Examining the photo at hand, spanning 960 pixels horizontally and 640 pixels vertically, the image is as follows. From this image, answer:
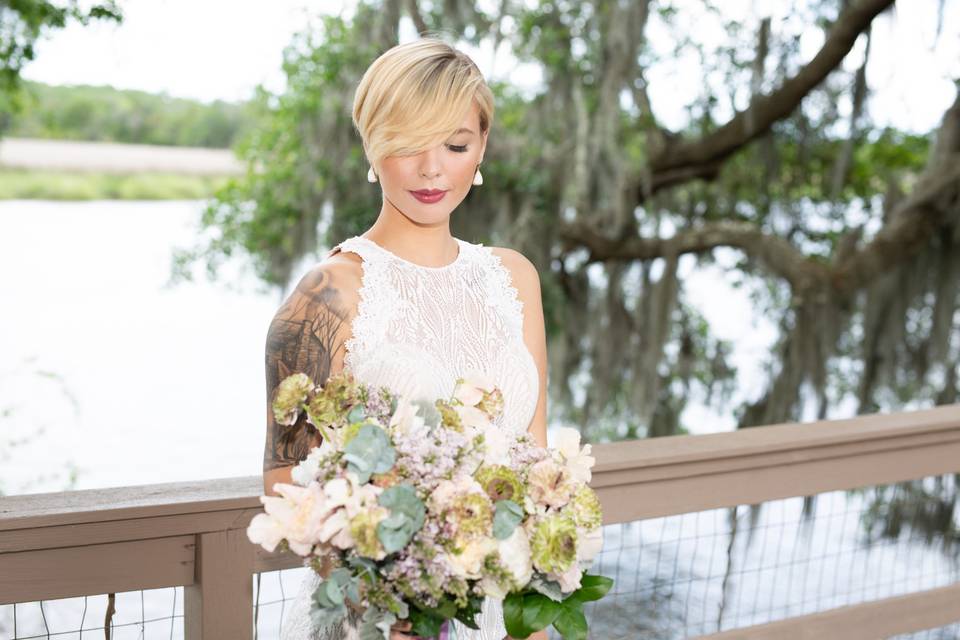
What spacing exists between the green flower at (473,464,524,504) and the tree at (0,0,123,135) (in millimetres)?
3861

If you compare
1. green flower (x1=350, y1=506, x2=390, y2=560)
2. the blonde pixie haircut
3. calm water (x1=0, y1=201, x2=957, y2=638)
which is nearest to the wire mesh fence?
calm water (x1=0, y1=201, x2=957, y2=638)

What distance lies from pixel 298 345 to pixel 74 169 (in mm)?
9194

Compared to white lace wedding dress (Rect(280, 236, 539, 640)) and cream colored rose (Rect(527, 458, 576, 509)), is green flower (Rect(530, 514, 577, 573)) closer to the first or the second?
cream colored rose (Rect(527, 458, 576, 509))

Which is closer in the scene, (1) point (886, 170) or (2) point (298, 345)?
(2) point (298, 345)

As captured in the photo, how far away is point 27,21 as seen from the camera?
4.50 metres

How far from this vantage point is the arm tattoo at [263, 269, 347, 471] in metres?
1.34

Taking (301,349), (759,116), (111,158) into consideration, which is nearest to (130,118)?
(111,158)

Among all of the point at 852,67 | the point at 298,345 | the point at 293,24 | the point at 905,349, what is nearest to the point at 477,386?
the point at 298,345

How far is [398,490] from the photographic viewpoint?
3.23 ft

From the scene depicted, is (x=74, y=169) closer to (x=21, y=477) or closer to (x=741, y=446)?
(x=21, y=477)

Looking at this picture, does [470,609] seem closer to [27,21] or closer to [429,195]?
[429,195]

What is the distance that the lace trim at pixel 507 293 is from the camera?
1.63 m

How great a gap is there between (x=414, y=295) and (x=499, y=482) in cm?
54

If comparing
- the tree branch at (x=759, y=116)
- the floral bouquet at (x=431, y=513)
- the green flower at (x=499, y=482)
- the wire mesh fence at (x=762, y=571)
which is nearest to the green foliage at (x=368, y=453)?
the floral bouquet at (x=431, y=513)
